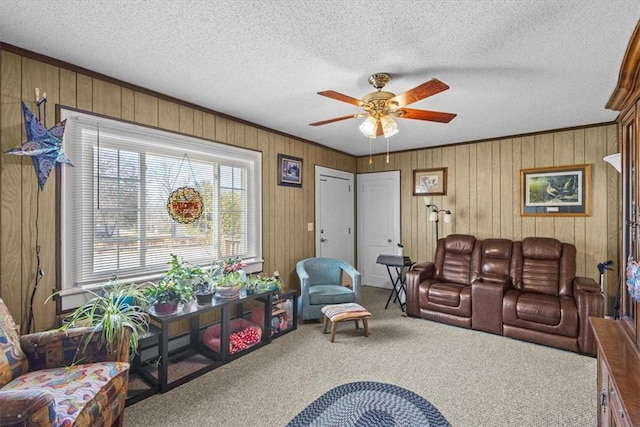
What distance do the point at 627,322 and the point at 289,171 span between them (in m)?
3.56

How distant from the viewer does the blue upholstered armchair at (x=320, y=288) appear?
12.3 ft

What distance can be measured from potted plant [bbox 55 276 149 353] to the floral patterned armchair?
0.06 m

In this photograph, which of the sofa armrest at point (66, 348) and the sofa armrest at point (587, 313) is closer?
the sofa armrest at point (66, 348)

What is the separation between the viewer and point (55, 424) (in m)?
1.24

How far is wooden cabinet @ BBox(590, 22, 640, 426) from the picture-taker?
1.17 metres

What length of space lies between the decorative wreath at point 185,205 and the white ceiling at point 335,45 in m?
0.91

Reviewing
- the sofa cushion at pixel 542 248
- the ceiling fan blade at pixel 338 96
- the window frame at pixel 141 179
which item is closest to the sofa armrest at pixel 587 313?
the sofa cushion at pixel 542 248

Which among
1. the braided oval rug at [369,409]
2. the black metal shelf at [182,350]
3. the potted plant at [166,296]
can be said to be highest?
the potted plant at [166,296]

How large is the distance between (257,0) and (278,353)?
283 centimetres

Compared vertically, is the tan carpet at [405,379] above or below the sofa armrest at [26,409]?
below

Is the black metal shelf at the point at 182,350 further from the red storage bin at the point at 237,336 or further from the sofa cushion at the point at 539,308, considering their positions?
the sofa cushion at the point at 539,308

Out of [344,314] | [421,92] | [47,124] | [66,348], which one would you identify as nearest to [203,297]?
[66,348]

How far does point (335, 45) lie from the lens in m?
2.02

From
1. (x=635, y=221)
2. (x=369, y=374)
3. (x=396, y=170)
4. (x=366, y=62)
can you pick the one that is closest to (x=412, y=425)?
(x=369, y=374)
